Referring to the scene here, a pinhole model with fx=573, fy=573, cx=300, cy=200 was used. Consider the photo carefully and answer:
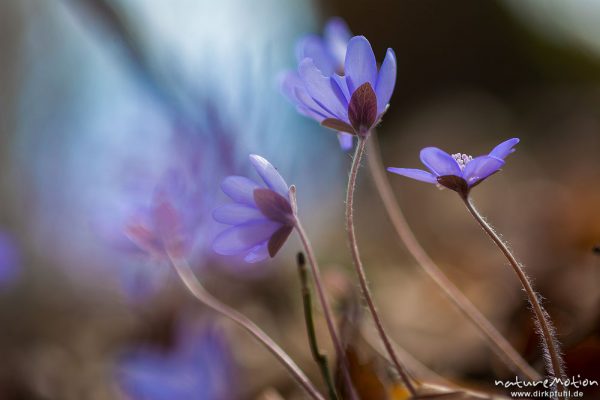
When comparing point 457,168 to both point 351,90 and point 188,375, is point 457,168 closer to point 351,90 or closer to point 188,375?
point 351,90

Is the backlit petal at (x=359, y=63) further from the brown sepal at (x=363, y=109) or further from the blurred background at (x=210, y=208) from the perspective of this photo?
the blurred background at (x=210, y=208)

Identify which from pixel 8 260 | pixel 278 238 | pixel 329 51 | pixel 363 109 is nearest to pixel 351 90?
pixel 363 109

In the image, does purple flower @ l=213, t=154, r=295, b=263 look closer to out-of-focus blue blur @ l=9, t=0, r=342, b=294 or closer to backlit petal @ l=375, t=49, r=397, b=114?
backlit petal @ l=375, t=49, r=397, b=114

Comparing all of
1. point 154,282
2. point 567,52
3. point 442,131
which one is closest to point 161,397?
point 154,282

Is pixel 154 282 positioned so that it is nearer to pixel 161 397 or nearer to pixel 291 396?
pixel 291 396

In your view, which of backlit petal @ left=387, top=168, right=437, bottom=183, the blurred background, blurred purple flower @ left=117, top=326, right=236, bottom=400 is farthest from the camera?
the blurred background

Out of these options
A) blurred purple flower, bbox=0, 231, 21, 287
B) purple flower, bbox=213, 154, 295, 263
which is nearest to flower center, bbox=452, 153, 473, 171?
purple flower, bbox=213, 154, 295, 263

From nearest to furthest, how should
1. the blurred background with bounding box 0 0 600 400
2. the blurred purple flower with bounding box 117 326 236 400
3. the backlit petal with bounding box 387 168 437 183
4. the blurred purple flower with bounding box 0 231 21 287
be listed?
the backlit petal with bounding box 387 168 437 183 < the blurred purple flower with bounding box 117 326 236 400 < the blurred background with bounding box 0 0 600 400 < the blurred purple flower with bounding box 0 231 21 287
